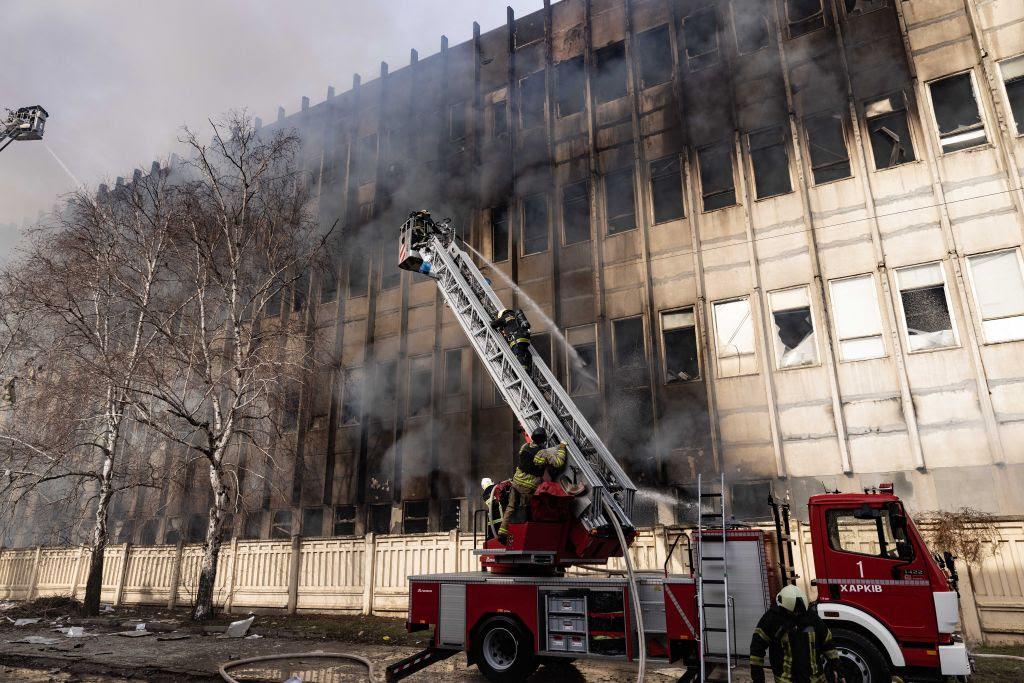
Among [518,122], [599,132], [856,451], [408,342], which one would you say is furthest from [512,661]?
[518,122]

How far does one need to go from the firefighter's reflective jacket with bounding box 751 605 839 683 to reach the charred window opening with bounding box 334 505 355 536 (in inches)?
583

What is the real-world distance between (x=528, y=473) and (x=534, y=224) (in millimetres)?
10762

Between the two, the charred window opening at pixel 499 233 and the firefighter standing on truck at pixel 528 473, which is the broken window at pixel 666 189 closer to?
the charred window opening at pixel 499 233

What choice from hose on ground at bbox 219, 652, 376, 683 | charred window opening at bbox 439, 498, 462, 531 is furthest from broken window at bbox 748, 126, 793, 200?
hose on ground at bbox 219, 652, 376, 683

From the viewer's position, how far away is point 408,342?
18.3 meters

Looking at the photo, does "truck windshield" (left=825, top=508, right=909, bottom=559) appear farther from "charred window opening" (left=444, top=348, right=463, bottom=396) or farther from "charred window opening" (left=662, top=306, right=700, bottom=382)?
"charred window opening" (left=444, top=348, right=463, bottom=396)

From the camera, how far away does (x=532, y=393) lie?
905cm

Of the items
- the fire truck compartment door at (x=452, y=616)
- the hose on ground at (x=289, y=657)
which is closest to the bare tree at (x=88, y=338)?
the hose on ground at (x=289, y=657)

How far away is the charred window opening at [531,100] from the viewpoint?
1781 centimetres

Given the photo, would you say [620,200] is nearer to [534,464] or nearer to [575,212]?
[575,212]

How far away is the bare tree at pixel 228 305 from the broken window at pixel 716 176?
11198 millimetres

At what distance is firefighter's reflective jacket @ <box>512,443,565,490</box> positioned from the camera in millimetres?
7773

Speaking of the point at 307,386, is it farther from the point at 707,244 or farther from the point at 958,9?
the point at 958,9

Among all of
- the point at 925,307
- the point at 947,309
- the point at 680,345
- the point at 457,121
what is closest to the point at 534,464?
the point at 680,345
